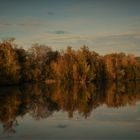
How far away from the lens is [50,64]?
192ft

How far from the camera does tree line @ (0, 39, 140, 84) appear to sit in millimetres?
43875

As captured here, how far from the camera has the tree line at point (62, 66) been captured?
43875 mm

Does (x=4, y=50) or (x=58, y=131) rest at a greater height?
(x=4, y=50)

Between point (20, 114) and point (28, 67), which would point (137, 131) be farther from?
point (28, 67)

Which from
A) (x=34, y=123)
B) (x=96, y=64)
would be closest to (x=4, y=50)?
(x=96, y=64)

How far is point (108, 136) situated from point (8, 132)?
2.74m

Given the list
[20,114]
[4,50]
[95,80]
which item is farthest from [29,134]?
[95,80]

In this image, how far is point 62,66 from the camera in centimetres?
5369

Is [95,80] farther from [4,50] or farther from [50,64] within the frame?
[4,50]

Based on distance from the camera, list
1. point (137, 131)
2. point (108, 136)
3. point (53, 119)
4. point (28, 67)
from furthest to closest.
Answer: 1. point (28, 67)
2. point (53, 119)
3. point (137, 131)
4. point (108, 136)

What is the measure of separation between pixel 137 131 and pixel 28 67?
40.4m

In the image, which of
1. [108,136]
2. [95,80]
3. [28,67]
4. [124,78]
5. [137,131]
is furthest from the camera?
[124,78]

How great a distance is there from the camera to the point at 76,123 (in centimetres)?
1309

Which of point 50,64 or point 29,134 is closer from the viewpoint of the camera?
point 29,134
